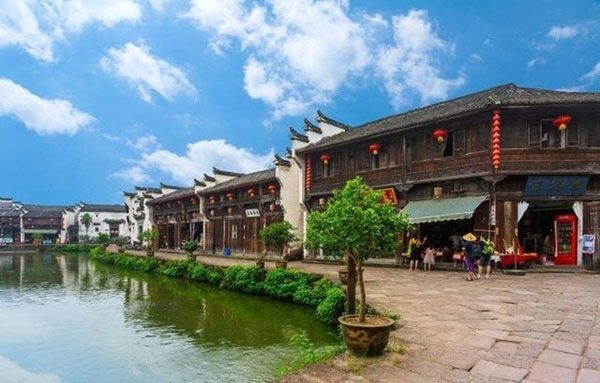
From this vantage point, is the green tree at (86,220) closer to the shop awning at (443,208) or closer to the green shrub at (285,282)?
the green shrub at (285,282)

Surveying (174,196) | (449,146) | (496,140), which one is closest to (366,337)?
(496,140)

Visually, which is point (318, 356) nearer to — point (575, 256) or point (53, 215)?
point (575, 256)

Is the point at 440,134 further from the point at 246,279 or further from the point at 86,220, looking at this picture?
the point at 86,220

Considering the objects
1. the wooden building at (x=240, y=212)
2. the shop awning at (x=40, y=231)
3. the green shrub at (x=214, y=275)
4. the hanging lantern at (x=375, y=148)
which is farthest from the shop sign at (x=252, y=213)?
the shop awning at (x=40, y=231)

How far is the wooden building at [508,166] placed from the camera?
1454 centimetres

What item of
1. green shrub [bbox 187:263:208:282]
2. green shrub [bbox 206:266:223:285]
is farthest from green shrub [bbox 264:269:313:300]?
green shrub [bbox 187:263:208:282]

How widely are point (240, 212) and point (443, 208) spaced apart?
619 inches

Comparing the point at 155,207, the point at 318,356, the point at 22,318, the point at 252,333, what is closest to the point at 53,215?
the point at 155,207

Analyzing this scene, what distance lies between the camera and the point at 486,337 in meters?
6.33

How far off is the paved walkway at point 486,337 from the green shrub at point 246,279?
18.8ft

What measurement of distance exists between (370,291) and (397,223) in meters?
5.21

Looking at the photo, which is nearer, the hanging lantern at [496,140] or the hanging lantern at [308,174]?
the hanging lantern at [496,140]

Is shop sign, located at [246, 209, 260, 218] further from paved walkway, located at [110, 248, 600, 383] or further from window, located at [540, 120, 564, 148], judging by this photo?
window, located at [540, 120, 564, 148]

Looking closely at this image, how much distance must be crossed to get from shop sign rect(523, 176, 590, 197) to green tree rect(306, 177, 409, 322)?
1042 centimetres
